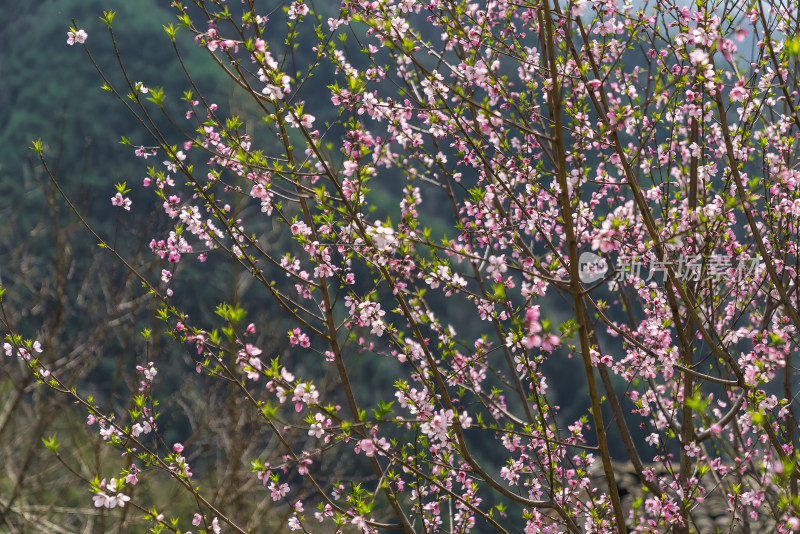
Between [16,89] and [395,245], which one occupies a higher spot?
[16,89]

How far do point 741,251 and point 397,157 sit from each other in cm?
279

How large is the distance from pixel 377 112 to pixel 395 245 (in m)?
1.25

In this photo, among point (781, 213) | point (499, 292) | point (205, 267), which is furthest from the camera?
point (205, 267)

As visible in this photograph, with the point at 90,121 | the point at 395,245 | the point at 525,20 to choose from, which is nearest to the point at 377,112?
the point at 395,245

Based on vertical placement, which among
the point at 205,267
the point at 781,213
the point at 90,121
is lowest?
the point at 781,213

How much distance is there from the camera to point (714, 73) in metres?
3.41

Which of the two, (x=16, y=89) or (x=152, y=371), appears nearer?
(x=152, y=371)

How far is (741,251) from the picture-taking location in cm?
463

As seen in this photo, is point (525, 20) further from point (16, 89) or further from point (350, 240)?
point (16, 89)

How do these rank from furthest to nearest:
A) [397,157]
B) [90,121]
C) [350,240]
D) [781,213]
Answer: [90,121]
[397,157]
[781,213]
[350,240]

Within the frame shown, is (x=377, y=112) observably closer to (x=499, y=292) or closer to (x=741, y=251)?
(x=499, y=292)

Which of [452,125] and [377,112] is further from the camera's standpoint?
[377,112]

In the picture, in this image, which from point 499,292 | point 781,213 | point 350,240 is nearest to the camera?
point 499,292

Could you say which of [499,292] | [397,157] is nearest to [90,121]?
[397,157]
